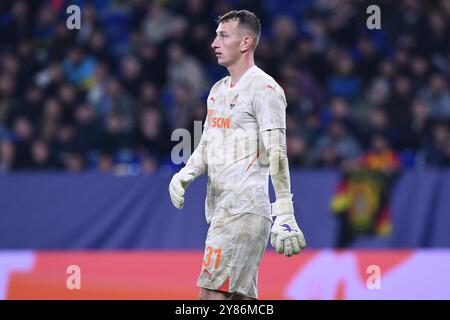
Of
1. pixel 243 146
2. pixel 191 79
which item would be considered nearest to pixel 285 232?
pixel 243 146

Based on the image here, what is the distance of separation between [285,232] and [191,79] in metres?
7.84

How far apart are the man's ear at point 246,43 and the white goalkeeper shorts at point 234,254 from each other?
3.57 ft

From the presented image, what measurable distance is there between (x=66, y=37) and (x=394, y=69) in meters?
4.51

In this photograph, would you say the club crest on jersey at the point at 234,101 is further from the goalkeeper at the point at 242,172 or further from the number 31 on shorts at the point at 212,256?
the number 31 on shorts at the point at 212,256

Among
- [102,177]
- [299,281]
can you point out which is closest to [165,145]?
[102,177]

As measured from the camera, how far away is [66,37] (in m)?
14.1

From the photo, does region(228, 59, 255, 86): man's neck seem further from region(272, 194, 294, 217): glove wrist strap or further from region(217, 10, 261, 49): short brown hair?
region(272, 194, 294, 217): glove wrist strap

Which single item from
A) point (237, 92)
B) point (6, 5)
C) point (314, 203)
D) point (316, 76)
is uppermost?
point (6, 5)

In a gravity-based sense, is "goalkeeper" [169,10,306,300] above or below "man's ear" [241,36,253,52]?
below

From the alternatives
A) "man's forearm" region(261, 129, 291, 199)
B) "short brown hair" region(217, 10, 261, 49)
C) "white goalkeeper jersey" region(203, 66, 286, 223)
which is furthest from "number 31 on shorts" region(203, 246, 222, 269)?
"short brown hair" region(217, 10, 261, 49)

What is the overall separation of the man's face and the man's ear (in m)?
0.02

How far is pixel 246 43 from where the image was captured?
261 inches

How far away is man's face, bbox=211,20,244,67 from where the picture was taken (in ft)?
21.7
